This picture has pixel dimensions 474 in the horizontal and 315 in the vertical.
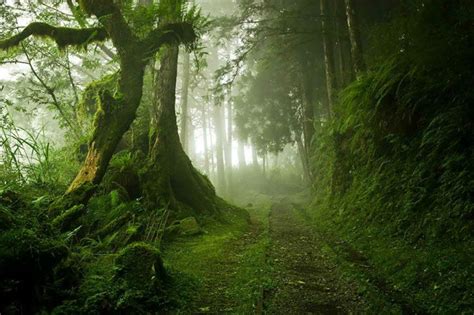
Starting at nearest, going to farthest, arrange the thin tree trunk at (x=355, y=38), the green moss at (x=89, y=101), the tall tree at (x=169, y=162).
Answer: the tall tree at (x=169, y=162)
the thin tree trunk at (x=355, y=38)
the green moss at (x=89, y=101)

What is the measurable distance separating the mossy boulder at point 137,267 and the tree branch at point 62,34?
4.78 meters

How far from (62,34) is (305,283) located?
657cm

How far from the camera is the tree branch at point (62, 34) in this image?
7193 mm

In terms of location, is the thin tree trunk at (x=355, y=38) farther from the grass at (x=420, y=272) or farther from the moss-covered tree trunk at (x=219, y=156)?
the moss-covered tree trunk at (x=219, y=156)

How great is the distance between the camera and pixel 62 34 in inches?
294

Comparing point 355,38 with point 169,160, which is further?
point 355,38

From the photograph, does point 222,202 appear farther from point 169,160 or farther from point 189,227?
point 189,227

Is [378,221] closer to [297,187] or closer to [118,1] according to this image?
[118,1]

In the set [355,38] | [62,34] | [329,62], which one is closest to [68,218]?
[62,34]

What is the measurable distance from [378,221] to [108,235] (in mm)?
5255

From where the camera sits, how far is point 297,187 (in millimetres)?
27297

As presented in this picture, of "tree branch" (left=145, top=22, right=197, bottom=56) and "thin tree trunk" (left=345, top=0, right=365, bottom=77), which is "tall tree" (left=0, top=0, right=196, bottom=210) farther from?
"thin tree trunk" (left=345, top=0, right=365, bottom=77)

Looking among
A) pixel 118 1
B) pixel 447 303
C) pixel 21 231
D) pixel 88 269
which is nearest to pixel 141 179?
pixel 118 1

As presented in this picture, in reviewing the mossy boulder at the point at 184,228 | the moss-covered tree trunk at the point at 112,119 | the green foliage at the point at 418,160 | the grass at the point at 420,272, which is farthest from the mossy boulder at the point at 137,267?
the green foliage at the point at 418,160
